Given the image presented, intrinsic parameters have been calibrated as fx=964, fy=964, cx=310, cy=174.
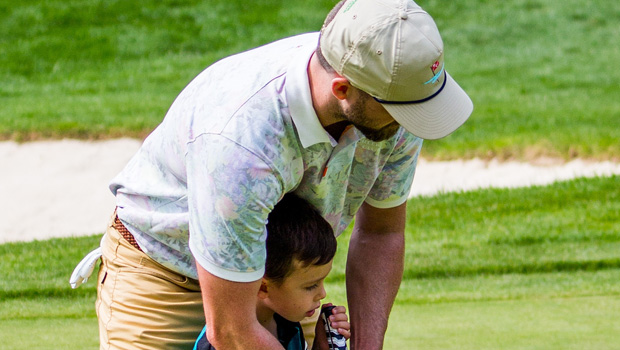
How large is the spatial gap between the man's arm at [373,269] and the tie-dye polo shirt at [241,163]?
0.92 ft

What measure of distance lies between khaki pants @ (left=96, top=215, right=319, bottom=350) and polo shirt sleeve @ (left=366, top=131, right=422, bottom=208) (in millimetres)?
635

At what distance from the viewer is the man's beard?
237 cm

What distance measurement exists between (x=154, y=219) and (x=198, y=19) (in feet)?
38.5

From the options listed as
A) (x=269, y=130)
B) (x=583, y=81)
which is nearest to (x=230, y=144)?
(x=269, y=130)

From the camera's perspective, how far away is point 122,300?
3016 millimetres

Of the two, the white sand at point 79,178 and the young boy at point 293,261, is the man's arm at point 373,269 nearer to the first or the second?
the young boy at point 293,261

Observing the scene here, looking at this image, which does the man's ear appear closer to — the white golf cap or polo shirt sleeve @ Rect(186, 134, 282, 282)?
the white golf cap

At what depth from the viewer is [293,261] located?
107 inches

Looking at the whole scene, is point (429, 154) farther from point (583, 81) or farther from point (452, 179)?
point (583, 81)

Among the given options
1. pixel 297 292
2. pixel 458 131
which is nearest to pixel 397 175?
pixel 297 292

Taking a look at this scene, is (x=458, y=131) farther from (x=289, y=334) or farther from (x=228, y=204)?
(x=228, y=204)

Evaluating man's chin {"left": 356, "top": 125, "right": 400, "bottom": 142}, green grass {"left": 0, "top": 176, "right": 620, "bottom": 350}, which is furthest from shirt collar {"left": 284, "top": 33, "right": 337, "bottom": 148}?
green grass {"left": 0, "top": 176, "right": 620, "bottom": 350}

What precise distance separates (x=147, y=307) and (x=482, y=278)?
9.49 ft

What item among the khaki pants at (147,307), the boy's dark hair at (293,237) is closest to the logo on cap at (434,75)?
the boy's dark hair at (293,237)
